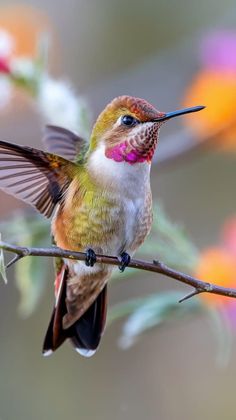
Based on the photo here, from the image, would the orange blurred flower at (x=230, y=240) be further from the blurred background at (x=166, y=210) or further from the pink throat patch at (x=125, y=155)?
the blurred background at (x=166, y=210)

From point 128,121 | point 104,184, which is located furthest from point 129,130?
point 104,184

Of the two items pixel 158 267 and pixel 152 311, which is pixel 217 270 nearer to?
pixel 152 311

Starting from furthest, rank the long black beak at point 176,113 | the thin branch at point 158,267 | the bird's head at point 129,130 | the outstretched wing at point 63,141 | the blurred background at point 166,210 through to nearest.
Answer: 1. the blurred background at point 166,210
2. the outstretched wing at point 63,141
3. the bird's head at point 129,130
4. the long black beak at point 176,113
5. the thin branch at point 158,267

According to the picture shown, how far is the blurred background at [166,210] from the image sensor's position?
4.69 metres

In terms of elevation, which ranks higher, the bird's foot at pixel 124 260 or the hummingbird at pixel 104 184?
the hummingbird at pixel 104 184

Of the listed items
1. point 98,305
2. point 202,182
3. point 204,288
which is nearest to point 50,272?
point 202,182

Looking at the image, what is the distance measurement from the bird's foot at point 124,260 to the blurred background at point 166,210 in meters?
2.22

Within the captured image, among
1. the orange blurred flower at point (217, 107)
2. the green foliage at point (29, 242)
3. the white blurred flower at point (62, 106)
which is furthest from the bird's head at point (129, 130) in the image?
the orange blurred flower at point (217, 107)

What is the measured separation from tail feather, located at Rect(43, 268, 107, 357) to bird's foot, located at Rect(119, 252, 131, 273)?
1.05ft

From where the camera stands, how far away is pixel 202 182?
562cm

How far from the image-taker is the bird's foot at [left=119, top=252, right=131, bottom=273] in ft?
6.09

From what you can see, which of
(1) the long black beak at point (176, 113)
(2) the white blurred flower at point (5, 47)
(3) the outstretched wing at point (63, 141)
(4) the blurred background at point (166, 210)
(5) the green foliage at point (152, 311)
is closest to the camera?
(1) the long black beak at point (176, 113)

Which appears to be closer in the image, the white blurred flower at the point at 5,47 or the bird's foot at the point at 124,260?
the bird's foot at the point at 124,260

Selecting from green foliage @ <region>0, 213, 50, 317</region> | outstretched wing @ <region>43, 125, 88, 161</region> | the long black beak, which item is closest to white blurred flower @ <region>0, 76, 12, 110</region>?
outstretched wing @ <region>43, 125, 88, 161</region>
